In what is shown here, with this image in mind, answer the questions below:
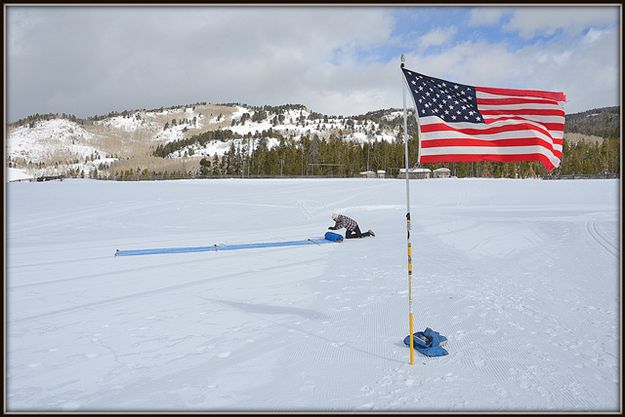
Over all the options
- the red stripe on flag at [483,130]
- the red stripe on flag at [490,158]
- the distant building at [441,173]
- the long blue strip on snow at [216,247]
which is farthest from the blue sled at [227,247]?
the distant building at [441,173]

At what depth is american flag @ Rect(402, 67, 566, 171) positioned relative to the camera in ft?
19.8

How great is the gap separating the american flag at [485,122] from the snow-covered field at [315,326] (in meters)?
2.73

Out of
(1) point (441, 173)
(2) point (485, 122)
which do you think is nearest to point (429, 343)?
(2) point (485, 122)

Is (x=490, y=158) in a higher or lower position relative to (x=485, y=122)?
lower

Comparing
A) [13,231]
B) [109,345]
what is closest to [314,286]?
→ [109,345]

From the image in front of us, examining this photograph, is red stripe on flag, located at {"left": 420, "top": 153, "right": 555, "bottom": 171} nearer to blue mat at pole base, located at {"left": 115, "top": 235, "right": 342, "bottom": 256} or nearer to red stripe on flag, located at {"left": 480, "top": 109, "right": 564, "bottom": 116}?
red stripe on flag, located at {"left": 480, "top": 109, "right": 564, "bottom": 116}

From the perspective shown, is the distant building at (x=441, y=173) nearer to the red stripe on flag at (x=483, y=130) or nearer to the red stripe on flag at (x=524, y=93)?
the red stripe on flag at (x=524, y=93)

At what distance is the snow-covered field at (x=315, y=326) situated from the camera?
4211mm

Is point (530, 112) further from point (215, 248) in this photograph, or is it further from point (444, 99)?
point (215, 248)

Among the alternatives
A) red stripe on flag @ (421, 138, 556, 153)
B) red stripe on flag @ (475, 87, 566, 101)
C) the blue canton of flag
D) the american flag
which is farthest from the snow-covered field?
red stripe on flag @ (475, 87, 566, 101)

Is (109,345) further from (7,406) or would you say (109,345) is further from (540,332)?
(540,332)

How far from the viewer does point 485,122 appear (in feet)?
20.3

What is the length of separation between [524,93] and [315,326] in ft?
17.0

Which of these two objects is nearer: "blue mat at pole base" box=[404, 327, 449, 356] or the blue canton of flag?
"blue mat at pole base" box=[404, 327, 449, 356]
